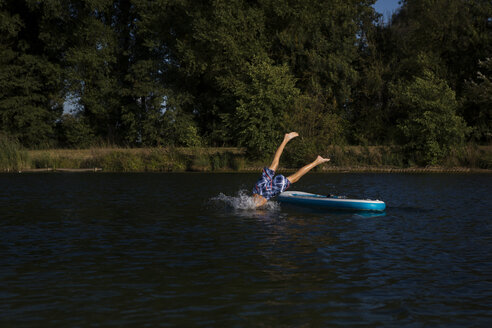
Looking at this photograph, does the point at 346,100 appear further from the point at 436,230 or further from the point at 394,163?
the point at 436,230

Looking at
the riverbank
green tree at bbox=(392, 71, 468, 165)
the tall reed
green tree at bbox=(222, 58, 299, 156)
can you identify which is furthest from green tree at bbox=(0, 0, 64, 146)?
green tree at bbox=(392, 71, 468, 165)

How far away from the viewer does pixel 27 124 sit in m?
59.2

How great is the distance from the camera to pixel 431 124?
42.1m

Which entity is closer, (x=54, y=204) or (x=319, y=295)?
(x=319, y=295)

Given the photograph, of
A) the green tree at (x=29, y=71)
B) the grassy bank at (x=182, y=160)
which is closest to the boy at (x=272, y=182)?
the grassy bank at (x=182, y=160)

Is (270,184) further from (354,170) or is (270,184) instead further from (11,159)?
(11,159)

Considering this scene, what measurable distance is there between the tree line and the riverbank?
1.35 metres

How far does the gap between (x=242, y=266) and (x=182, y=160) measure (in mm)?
35647

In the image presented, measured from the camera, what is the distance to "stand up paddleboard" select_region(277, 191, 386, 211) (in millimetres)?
18938

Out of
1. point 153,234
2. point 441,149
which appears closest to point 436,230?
point 153,234

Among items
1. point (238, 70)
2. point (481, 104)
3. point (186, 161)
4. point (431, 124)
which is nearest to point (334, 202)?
point (431, 124)

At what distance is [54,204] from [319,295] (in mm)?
15314

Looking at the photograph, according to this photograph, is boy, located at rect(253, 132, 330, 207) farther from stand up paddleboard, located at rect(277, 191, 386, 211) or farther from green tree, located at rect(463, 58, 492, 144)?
green tree, located at rect(463, 58, 492, 144)

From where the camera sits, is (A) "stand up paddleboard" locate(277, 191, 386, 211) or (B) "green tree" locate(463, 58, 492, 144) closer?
(A) "stand up paddleboard" locate(277, 191, 386, 211)
